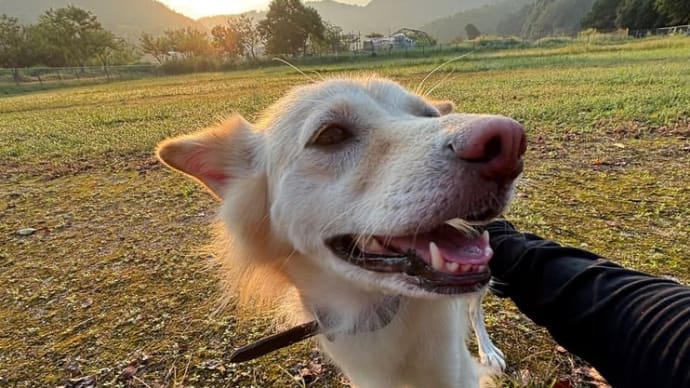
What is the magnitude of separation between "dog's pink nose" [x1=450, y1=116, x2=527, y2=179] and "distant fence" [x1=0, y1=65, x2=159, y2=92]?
46.4m

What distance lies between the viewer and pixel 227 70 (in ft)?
154

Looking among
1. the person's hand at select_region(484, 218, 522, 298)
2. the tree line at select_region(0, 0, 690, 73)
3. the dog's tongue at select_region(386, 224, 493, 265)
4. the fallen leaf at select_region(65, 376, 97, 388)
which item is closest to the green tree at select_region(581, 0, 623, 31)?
the tree line at select_region(0, 0, 690, 73)

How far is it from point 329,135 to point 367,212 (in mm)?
452

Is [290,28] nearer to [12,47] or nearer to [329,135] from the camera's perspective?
[12,47]

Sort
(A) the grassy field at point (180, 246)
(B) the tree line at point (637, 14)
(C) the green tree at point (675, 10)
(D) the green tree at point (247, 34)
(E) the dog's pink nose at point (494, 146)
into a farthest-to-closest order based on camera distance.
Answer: (D) the green tree at point (247, 34) → (B) the tree line at point (637, 14) → (C) the green tree at point (675, 10) → (A) the grassy field at point (180, 246) → (E) the dog's pink nose at point (494, 146)

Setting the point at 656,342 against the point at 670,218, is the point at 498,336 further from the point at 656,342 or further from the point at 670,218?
the point at 670,218

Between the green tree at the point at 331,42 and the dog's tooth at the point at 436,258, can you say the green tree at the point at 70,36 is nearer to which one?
the green tree at the point at 331,42

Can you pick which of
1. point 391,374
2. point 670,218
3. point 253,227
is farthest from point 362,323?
point 670,218

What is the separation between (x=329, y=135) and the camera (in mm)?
1821

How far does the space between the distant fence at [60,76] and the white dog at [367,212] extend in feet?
149

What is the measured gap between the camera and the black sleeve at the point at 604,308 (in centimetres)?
128

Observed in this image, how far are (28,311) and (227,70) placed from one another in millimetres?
46973

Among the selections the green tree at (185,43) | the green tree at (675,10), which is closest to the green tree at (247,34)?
the green tree at (185,43)

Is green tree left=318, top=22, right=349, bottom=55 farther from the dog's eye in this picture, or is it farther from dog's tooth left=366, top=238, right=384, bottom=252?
dog's tooth left=366, top=238, right=384, bottom=252
